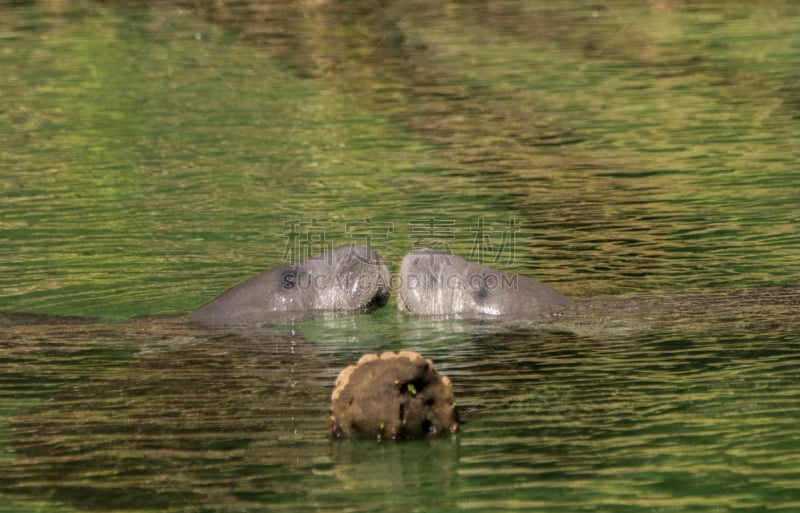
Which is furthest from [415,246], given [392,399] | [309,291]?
[392,399]

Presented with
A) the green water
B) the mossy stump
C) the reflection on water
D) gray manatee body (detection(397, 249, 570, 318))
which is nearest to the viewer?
the reflection on water

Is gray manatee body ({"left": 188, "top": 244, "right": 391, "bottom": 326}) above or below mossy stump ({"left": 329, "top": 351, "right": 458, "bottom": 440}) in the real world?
above

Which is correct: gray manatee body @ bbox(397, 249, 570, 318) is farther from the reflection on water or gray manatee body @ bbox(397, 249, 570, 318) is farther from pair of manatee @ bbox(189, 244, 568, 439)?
the reflection on water

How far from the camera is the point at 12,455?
5695mm

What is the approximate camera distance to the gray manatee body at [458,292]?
25.1 feet

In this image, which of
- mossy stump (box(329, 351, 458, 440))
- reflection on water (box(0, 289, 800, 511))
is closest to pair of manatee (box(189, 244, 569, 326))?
reflection on water (box(0, 289, 800, 511))

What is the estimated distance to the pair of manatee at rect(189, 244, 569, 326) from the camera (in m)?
7.68

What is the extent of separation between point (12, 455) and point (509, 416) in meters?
2.18

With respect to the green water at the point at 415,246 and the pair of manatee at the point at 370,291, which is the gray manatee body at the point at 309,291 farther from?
the green water at the point at 415,246

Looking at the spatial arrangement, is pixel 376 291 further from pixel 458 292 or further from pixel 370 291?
pixel 458 292

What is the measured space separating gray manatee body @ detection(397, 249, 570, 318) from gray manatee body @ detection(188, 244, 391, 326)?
185 mm

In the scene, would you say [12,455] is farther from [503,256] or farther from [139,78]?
[139,78]

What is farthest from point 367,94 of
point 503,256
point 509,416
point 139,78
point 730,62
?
point 509,416

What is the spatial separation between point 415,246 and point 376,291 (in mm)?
2011
